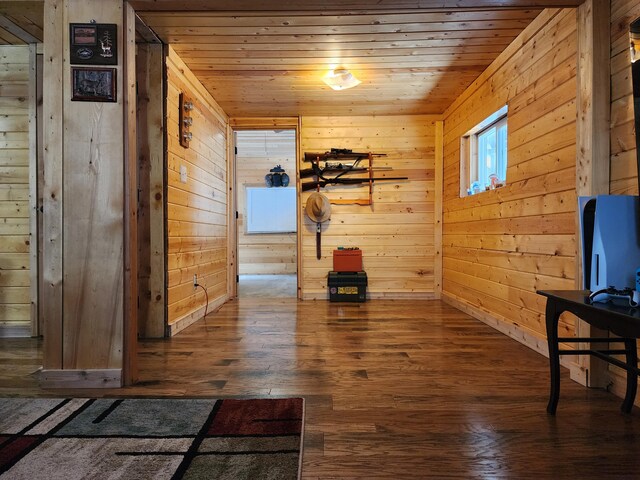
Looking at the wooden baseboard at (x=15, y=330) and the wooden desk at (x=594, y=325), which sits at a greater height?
the wooden desk at (x=594, y=325)

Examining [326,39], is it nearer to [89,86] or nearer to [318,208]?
[89,86]

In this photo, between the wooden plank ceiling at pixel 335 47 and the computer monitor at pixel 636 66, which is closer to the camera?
the computer monitor at pixel 636 66

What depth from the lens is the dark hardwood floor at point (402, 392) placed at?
136 centimetres

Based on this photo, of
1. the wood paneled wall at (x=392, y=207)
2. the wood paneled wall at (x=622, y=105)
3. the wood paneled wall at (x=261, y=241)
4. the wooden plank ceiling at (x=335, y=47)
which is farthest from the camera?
the wood paneled wall at (x=261, y=241)

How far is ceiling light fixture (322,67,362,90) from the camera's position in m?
3.56

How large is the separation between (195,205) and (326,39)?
1945 millimetres

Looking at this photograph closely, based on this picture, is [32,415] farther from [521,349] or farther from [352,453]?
[521,349]

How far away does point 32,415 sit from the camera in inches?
65.9

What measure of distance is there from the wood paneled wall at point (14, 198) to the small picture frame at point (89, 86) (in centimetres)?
155

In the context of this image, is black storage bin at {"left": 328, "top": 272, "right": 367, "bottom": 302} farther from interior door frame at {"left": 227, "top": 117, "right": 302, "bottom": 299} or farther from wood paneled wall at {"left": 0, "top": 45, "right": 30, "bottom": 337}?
wood paneled wall at {"left": 0, "top": 45, "right": 30, "bottom": 337}

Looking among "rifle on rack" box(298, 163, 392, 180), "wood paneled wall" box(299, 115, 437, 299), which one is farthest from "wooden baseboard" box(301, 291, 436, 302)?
"rifle on rack" box(298, 163, 392, 180)

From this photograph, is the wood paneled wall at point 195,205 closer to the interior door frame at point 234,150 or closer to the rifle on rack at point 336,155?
the interior door frame at point 234,150

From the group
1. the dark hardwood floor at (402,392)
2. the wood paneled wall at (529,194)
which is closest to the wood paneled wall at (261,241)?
the dark hardwood floor at (402,392)

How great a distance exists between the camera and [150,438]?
1.49 metres
